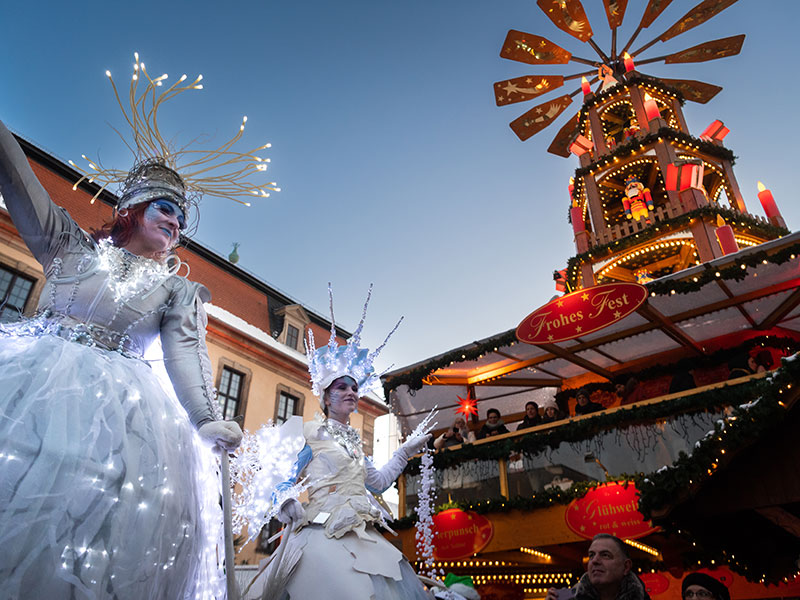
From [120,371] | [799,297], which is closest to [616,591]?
[120,371]

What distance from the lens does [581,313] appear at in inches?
297

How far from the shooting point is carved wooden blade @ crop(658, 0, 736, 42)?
526 inches

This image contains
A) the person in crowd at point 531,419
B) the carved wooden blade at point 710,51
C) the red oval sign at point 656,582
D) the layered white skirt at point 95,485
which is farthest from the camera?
the carved wooden blade at point 710,51

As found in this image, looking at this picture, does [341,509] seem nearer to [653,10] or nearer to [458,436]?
[458,436]

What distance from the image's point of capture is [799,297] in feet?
23.7

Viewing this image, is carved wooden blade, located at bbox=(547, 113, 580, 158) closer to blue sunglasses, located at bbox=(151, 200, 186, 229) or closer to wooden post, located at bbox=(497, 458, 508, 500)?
wooden post, located at bbox=(497, 458, 508, 500)

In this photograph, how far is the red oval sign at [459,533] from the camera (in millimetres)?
7312

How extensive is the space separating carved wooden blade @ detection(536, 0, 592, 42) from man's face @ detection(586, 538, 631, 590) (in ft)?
50.0

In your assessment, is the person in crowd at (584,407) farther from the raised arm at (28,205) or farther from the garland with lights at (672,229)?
the raised arm at (28,205)

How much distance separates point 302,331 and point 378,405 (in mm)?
4672

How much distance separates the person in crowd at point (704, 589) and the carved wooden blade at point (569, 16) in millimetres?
15195

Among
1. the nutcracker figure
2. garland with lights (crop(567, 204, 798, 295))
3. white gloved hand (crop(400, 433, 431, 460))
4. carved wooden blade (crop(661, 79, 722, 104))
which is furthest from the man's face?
carved wooden blade (crop(661, 79, 722, 104))

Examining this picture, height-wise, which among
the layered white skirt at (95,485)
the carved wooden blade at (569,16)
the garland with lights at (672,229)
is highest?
the carved wooden blade at (569,16)

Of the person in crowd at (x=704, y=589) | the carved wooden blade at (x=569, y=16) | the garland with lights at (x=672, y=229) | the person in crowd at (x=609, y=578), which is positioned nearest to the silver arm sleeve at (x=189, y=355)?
the person in crowd at (x=609, y=578)
